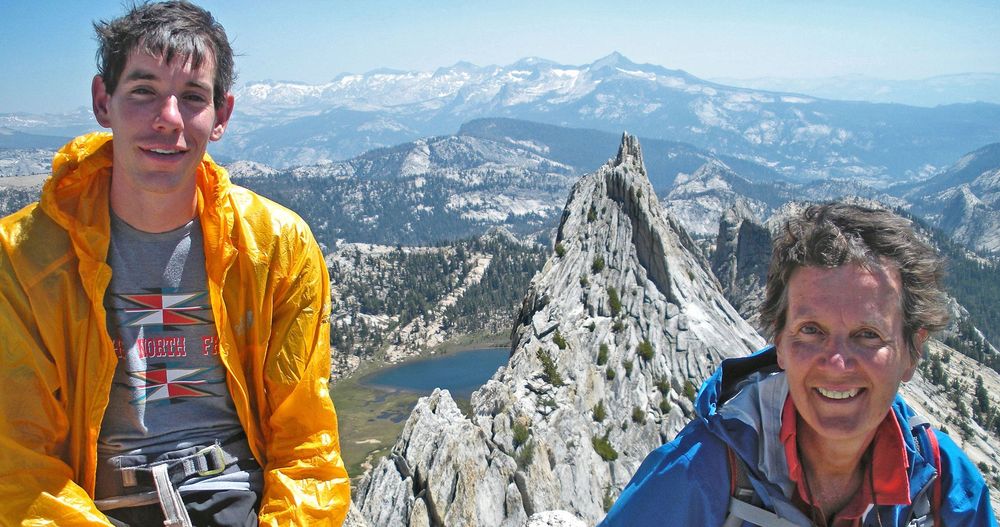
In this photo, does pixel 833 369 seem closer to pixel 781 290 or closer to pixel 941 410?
pixel 781 290

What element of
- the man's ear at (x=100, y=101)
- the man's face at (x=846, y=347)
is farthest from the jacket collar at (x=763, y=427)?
the man's ear at (x=100, y=101)

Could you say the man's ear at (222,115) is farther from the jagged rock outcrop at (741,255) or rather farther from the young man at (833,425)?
the jagged rock outcrop at (741,255)

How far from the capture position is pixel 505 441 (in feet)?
111

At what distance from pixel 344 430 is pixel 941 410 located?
116482 millimetres

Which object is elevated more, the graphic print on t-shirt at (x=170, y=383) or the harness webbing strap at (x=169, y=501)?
the graphic print on t-shirt at (x=170, y=383)

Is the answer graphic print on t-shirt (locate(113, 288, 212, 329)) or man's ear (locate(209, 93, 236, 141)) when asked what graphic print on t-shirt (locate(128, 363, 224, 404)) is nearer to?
graphic print on t-shirt (locate(113, 288, 212, 329))

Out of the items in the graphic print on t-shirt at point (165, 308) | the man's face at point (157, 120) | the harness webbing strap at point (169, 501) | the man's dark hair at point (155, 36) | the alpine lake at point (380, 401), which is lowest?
the alpine lake at point (380, 401)

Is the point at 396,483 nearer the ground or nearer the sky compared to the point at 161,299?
nearer the ground

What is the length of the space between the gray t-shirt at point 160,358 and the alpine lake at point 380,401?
393 ft

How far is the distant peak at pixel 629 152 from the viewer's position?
249 ft

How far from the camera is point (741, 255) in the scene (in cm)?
17625

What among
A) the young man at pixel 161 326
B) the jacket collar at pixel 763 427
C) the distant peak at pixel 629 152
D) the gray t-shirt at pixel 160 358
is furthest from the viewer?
the distant peak at pixel 629 152

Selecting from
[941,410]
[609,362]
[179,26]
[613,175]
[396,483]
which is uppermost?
[179,26]

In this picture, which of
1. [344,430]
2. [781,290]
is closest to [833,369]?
[781,290]
